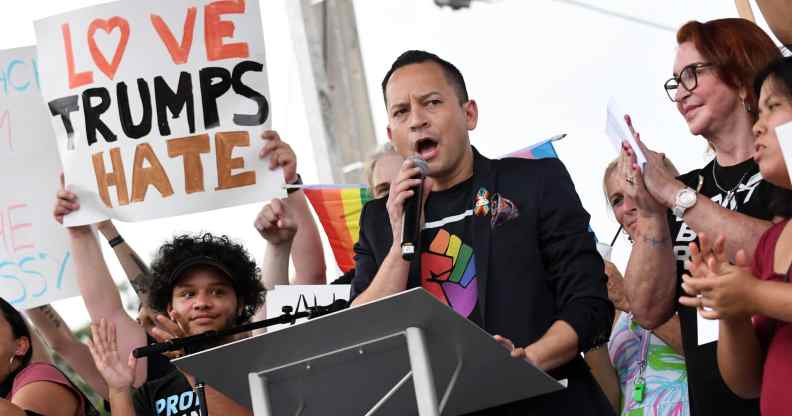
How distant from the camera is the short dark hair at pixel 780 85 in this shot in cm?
329

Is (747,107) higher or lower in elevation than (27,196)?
lower

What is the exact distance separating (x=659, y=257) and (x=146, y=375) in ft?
6.53

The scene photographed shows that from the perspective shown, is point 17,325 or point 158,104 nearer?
point 17,325

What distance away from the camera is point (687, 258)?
4.00m

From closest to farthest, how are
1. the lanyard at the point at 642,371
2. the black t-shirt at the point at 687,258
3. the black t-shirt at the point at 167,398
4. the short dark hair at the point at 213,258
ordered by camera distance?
the black t-shirt at the point at 687,258, the black t-shirt at the point at 167,398, the lanyard at the point at 642,371, the short dark hair at the point at 213,258

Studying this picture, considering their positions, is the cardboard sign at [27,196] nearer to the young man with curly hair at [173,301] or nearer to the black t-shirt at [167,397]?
the young man with curly hair at [173,301]

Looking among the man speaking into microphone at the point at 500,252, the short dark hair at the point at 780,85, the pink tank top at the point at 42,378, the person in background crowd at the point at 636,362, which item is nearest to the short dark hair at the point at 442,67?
the man speaking into microphone at the point at 500,252

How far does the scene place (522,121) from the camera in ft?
29.1

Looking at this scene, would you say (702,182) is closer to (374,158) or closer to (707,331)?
(707,331)

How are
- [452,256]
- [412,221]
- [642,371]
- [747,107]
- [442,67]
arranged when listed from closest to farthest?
[412,221] → [452,256] → [747,107] → [442,67] → [642,371]

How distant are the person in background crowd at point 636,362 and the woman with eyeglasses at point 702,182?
282mm

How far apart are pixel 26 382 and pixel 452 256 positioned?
5.65 ft

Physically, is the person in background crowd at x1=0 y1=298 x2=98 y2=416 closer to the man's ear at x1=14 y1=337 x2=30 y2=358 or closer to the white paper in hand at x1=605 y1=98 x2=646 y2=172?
the man's ear at x1=14 y1=337 x2=30 y2=358

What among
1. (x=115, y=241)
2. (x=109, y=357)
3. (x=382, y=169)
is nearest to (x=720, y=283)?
(x=109, y=357)
